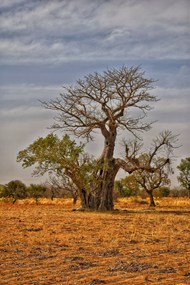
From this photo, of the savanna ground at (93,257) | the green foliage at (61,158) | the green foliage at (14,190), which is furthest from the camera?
the green foliage at (14,190)

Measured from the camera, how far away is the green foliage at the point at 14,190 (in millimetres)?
46750

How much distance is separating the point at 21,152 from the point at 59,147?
258 cm

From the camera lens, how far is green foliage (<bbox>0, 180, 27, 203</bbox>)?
4675cm

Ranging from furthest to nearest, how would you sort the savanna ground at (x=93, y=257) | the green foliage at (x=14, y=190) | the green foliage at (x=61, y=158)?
the green foliage at (x=14, y=190)
the green foliage at (x=61, y=158)
the savanna ground at (x=93, y=257)

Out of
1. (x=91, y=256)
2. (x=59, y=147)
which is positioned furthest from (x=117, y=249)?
(x=59, y=147)

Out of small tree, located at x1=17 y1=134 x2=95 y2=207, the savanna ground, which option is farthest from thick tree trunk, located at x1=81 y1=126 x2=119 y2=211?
the savanna ground

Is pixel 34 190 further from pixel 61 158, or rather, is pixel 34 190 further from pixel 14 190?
pixel 61 158

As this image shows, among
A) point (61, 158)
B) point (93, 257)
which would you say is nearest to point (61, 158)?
point (61, 158)

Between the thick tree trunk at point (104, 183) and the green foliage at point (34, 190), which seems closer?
the thick tree trunk at point (104, 183)

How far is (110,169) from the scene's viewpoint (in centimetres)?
2734

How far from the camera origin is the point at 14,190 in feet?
157

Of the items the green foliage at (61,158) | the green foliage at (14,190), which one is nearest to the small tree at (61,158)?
the green foliage at (61,158)

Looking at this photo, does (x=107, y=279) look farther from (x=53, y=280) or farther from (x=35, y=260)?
(x=35, y=260)

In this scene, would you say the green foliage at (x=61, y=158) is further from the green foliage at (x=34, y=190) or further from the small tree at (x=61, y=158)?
the green foliage at (x=34, y=190)
